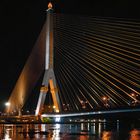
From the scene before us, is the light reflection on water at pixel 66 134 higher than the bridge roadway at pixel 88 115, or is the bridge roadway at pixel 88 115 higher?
the bridge roadway at pixel 88 115

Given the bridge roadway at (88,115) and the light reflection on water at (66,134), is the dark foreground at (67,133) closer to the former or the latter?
the light reflection on water at (66,134)

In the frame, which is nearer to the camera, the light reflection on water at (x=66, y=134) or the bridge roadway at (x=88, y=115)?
the light reflection on water at (x=66, y=134)

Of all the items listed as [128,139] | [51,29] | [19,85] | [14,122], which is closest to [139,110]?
[128,139]

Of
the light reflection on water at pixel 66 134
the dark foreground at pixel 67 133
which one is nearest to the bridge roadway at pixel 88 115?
the dark foreground at pixel 67 133

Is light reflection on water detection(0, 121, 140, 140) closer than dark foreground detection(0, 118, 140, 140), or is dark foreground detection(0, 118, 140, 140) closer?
light reflection on water detection(0, 121, 140, 140)

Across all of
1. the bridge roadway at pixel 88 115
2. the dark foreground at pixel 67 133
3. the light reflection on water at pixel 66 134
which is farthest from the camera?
the bridge roadway at pixel 88 115

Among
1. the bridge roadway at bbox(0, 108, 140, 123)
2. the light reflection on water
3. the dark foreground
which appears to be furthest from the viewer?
the bridge roadway at bbox(0, 108, 140, 123)

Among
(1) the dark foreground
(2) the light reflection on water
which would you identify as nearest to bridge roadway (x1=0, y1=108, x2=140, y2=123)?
(1) the dark foreground

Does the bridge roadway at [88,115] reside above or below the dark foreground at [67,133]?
above

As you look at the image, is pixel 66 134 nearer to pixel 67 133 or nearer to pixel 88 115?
pixel 67 133

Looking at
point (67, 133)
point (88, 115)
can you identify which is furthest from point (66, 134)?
point (88, 115)

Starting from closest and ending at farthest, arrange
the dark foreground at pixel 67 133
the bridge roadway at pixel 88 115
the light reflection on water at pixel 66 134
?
the light reflection on water at pixel 66 134 < the dark foreground at pixel 67 133 < the bridge roadway at pixel 88 115

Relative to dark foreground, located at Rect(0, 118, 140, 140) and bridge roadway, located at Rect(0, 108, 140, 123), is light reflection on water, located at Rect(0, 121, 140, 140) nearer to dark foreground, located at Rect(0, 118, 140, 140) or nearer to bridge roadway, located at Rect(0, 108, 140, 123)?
dark foreground, located at Rect(0, 118, 140, 140)
